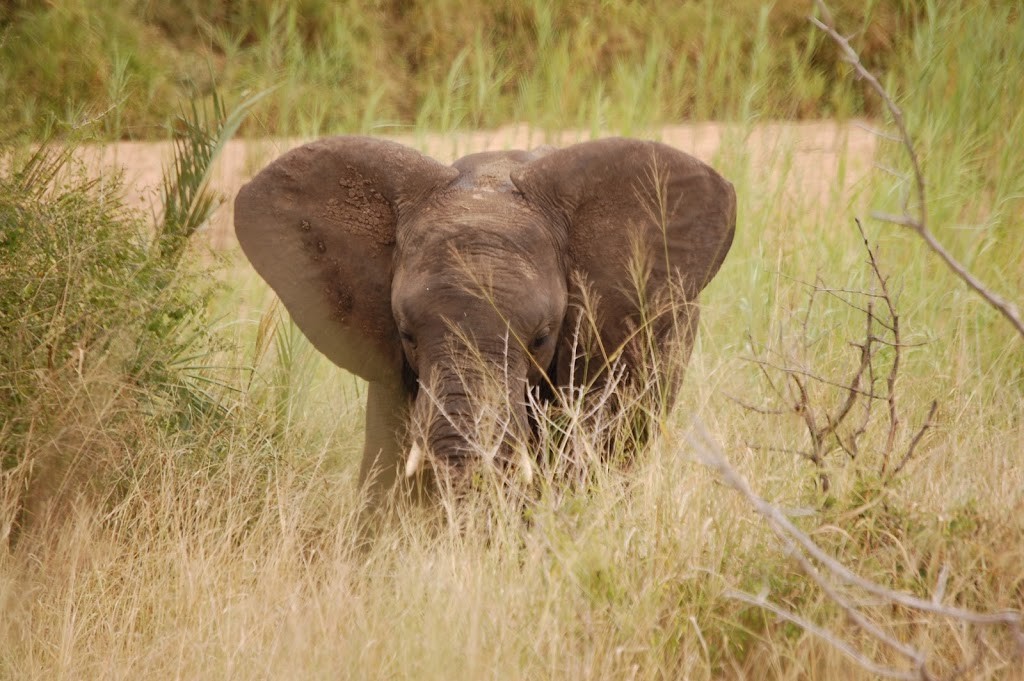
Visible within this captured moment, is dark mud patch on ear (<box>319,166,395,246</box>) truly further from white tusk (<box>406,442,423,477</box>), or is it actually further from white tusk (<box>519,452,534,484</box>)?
white tusk (<box>519,452,534,484</box>)

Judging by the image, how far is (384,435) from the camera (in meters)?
4.91

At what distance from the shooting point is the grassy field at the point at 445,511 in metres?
3.27

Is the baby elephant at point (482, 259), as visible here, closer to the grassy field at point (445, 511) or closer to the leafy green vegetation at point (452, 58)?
the grassy field at point (445, 511)

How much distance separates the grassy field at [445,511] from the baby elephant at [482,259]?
1.09 ft

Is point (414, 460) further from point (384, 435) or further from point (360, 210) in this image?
point (360, 210)

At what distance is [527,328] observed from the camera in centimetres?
441

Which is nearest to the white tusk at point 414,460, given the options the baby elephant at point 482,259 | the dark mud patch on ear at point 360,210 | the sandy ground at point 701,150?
the baby elephant at point 482,259

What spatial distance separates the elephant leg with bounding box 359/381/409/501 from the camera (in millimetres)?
4887

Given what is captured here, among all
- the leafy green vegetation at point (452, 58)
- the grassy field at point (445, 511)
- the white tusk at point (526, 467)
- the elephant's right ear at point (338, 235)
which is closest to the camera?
the grassy field at point (445, 511)

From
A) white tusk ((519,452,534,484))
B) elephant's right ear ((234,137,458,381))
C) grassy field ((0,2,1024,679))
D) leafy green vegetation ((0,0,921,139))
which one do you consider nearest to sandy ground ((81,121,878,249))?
leafy green vegetation ((0,0,921,139))

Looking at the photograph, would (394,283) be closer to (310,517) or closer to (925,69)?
(310,517)

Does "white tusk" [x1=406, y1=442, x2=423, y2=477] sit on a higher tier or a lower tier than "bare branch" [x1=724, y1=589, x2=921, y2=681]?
lower

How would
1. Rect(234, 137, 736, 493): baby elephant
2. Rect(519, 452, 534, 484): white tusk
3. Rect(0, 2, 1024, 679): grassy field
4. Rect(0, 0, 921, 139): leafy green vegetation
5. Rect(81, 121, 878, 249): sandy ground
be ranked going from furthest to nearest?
Rect(0, 0, 921, 139): leafy green vegetation < Rect(81, 121, 878, 249): sandy ground < Rect(234, 137, 736, 493): baby elephant < Rect(519, 452, 534, 484): white tusk < Rect(0, 2, 1024, 679): grassy field

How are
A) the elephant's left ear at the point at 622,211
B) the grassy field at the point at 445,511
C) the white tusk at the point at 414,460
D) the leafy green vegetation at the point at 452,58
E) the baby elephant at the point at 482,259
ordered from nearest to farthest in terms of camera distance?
1. the grassy field at the point at 445,511
2. the white tusk at the point at 414,460
3. the baby elephant at the point at 482,259
4. the elephant's left ear at the point at 622,211
5. the leafy green vegetation at the point at 452,58
